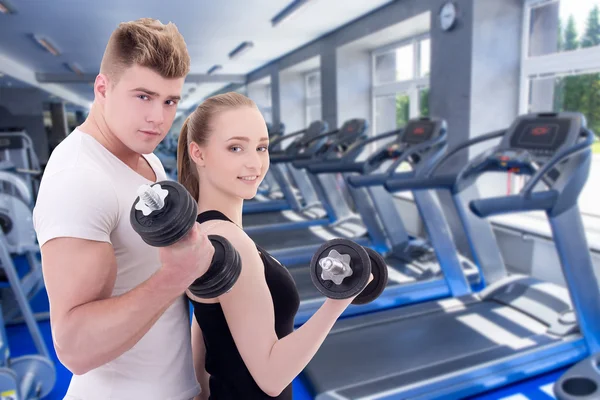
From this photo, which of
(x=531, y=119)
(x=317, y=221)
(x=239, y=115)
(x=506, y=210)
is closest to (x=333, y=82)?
(x=317, y=221)

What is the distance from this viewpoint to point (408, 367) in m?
2.50

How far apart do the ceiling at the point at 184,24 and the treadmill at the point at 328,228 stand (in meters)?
1.74

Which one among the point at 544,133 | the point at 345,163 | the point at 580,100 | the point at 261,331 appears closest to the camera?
the point at 261,331

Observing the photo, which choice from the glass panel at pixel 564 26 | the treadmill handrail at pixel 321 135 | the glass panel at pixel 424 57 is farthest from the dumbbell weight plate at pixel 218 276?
the glass panel at pixel 424 57

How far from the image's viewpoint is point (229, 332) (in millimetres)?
1021

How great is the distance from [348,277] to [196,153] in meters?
0.49

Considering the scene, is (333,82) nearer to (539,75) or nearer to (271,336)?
(539,75)

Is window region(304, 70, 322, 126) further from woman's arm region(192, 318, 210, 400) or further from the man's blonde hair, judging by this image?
the man's blonde hair

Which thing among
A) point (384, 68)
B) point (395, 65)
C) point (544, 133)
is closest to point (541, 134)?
point (544, 133)

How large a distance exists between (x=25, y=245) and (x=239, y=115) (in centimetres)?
313

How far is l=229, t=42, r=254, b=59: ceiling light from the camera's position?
28.6ft

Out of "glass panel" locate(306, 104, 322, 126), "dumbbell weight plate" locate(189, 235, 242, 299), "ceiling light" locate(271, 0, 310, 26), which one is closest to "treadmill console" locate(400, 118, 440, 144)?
"ceiling light" locate(271, 0, 310, 26)

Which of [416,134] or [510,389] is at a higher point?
[416,134]

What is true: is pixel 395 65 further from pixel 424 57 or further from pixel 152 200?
pixel 152 200
